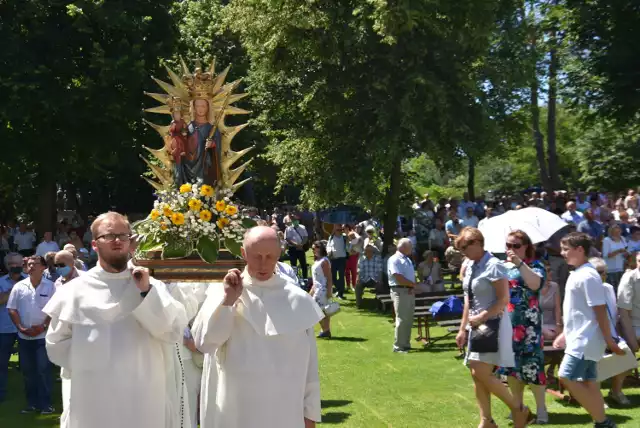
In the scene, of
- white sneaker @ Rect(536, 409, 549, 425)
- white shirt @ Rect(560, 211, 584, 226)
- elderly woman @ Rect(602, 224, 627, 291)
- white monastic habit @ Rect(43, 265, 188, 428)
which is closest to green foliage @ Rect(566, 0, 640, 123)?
white shirt @ Rect(560, 211, 584, 226)

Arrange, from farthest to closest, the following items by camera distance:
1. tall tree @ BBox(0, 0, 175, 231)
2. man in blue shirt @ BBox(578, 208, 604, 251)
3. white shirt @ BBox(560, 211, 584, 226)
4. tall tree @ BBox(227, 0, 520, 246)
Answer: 1. tall tree @ BBox(0, 0, 175, 231)
2. tall tree @ BBox(227, 0, 520, 246)
3. white shirt @ BBox(560, 211, 584, 226)
4. man in blue shirt @ BBox(578, 208, 604, 251)

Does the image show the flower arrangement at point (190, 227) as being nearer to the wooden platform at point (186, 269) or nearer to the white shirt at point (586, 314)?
the wooden platform at point (186, 269)

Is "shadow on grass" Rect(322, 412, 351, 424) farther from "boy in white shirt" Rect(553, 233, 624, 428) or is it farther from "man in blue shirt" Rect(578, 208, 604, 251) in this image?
"man in blue shirt" Rect(578, 208, 604, 251)

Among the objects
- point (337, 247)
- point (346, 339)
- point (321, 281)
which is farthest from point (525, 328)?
point (337, 247)

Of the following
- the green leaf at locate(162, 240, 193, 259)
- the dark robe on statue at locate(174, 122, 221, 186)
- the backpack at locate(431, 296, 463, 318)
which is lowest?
the backpack at locate(431, 296, 463, 318)

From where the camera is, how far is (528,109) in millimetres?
29359

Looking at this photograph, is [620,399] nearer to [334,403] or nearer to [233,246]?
[334,403]

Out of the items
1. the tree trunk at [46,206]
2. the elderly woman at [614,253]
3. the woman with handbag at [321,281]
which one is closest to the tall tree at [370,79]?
the elderly woman at [614,253]

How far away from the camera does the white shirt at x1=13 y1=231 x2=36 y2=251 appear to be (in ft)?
87.6

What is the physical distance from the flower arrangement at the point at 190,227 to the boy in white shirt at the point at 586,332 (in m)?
3.44

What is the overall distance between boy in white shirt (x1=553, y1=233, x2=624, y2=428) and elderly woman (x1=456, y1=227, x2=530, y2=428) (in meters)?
0.58

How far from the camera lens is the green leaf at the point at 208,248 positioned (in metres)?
9.80

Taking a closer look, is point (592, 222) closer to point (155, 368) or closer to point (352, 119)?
point (352, 119)

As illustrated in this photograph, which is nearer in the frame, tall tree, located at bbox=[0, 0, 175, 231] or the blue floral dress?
the blue floral dress
